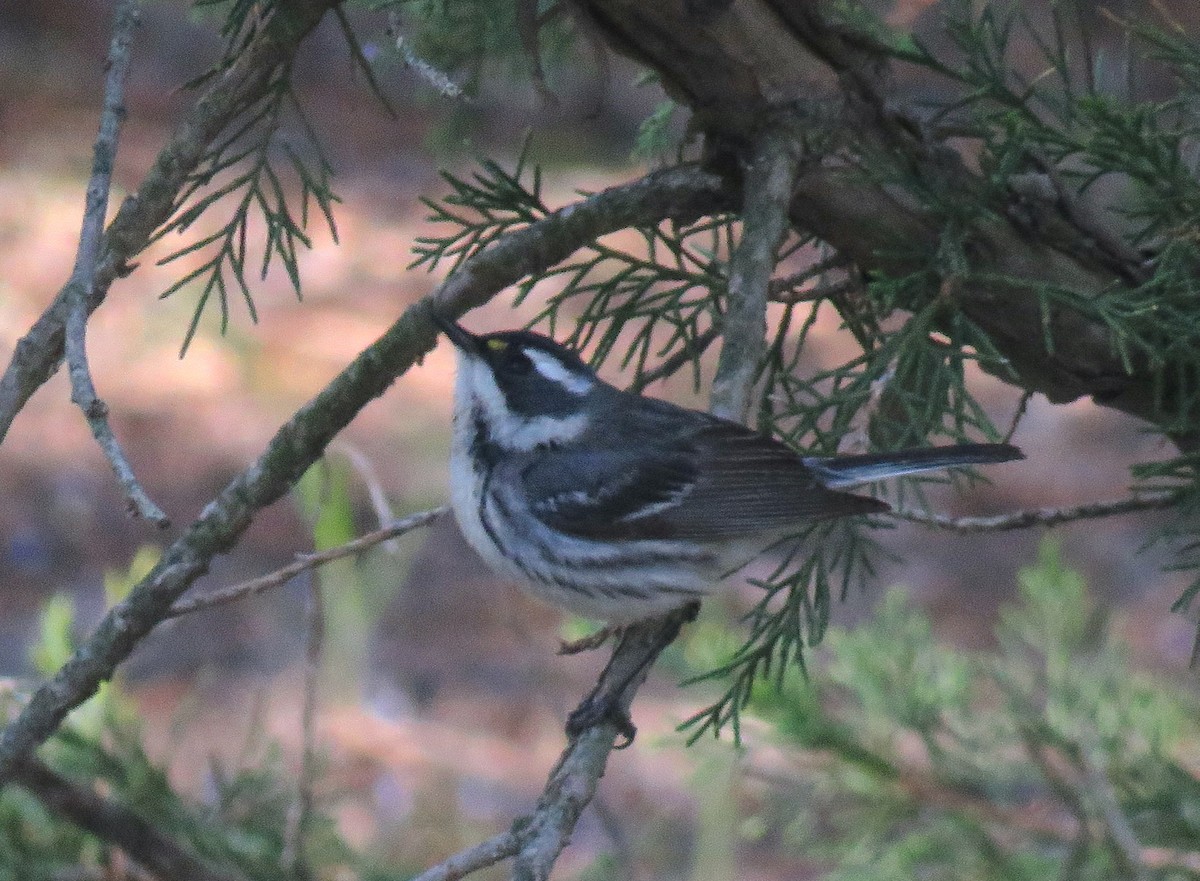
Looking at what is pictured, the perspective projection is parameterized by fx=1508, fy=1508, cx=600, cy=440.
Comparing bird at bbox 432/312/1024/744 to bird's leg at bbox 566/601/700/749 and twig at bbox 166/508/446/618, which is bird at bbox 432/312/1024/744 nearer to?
bird's leg at bbox 566/601/700/749

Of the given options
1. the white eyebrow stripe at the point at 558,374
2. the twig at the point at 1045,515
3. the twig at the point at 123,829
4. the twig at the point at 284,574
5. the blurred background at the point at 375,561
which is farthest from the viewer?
the blurred background at the point at 375,561

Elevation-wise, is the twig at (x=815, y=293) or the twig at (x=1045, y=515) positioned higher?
the twig at (x=815, y=293)

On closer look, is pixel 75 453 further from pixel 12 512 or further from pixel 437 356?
pixel 437 356

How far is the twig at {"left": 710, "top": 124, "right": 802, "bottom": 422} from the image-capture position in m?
1.96

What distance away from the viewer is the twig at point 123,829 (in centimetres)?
257

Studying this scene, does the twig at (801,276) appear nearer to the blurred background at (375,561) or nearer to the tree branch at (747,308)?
the tree branch at (747,308)

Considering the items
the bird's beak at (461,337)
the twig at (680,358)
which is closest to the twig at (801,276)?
the twig at (680,358)

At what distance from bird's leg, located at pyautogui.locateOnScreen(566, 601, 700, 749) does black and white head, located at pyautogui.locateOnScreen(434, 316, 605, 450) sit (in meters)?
0.51

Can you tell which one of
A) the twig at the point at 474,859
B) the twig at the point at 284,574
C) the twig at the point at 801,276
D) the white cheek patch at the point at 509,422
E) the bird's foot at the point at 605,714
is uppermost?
the white cheek patch at the point at 509,422

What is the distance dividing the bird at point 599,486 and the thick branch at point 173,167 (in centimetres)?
63

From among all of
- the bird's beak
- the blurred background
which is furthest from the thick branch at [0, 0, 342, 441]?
the blurred background

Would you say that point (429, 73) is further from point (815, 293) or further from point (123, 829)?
point (123, 829)

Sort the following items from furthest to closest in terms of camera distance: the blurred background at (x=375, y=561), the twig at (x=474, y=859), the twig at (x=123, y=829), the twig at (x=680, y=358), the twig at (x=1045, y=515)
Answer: the blurred background at (x=375, y=561), the twig at (x=123, y=829), the twig at (x=680, y=358), the twig at (x=1045, y=515), the twig at (x=474, y=859)

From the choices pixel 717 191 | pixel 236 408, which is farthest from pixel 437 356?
pixel 717 191
